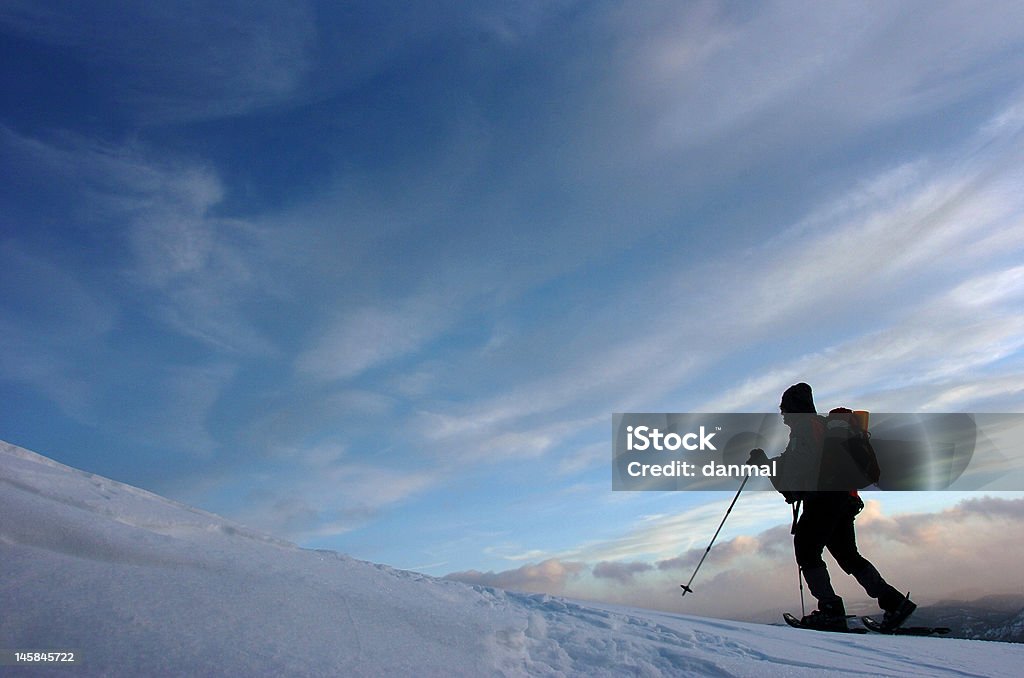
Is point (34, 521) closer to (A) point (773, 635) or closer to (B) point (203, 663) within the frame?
(B) point (203, 663)

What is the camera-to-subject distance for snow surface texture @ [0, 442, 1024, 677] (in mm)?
3055

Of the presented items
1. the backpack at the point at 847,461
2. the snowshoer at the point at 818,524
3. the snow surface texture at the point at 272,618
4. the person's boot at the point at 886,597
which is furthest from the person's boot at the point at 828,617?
the snow surface texture at the point at 272,618

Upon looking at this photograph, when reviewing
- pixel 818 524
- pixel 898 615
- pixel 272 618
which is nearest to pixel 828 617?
pixel 898 615

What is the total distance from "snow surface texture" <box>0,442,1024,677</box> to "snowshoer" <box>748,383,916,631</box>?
2180 millimetres

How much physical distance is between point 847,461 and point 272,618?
8184mm

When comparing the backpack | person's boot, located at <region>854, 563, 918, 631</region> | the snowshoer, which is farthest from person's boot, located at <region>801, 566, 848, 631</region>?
the backpack

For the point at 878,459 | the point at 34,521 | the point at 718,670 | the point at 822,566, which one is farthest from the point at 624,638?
the point at 878,459

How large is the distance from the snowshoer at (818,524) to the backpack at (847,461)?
3.7 inches

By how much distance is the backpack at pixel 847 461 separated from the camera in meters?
8.74

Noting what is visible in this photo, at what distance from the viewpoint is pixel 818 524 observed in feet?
28.7

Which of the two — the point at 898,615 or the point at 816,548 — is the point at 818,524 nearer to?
the point at 816,548

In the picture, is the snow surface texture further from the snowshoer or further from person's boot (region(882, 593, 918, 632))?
the snowshoer

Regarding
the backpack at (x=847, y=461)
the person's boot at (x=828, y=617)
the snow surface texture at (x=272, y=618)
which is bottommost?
the person's boot at (x=828, y=617)

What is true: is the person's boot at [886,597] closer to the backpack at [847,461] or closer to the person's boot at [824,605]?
the person's boot at [824,605]
